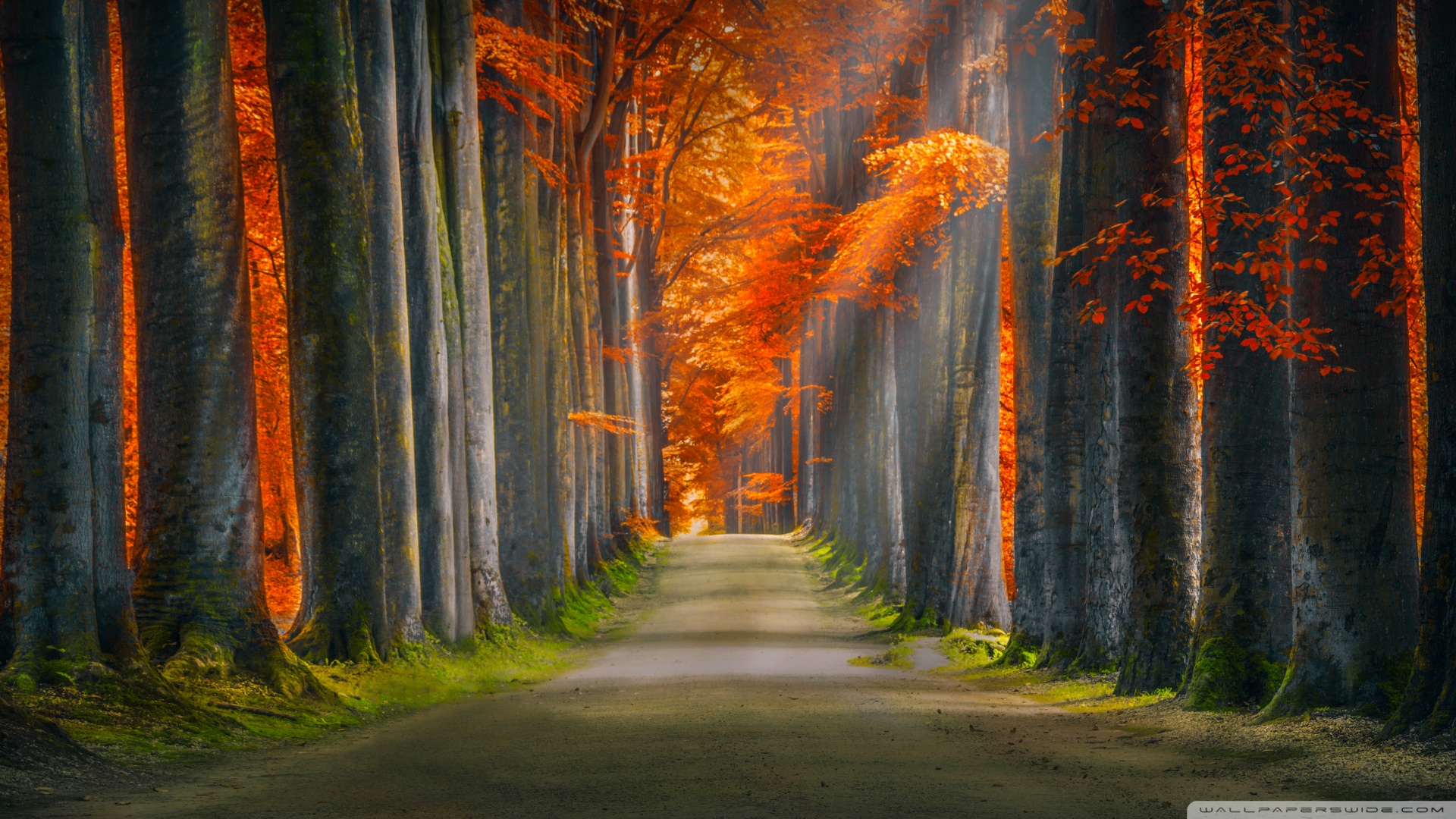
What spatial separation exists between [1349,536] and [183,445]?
8.36 meters

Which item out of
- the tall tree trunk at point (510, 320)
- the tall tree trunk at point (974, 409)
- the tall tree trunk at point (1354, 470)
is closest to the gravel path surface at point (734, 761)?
the tall tree trunk at point (1354, 470)

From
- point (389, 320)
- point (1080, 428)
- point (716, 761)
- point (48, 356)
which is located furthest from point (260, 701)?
point (1080, 428)

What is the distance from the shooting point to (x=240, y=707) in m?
8.55

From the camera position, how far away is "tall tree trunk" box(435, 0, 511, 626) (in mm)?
14797

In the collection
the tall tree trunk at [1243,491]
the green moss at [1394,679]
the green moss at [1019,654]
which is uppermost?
the tall tree trunk at [1243,491]

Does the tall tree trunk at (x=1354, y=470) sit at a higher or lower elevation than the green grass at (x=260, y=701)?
higher

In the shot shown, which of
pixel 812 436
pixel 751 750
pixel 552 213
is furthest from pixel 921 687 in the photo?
pixel 812 436

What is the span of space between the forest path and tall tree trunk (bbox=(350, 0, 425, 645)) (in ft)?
5.05

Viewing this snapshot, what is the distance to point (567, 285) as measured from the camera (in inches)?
939

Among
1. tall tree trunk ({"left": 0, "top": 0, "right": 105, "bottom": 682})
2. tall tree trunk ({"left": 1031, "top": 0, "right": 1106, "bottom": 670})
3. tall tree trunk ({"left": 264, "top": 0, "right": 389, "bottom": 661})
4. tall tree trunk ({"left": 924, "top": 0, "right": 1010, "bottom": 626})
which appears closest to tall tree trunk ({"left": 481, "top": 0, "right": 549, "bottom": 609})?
tall tree trunk ({"left": 924, "top": 0, "right": 1010, "bottom": 626})

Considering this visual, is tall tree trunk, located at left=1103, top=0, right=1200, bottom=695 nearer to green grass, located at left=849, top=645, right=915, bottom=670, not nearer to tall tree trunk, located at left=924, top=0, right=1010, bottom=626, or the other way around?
green grass, located at left=849, top=645, right=915, bottom=670

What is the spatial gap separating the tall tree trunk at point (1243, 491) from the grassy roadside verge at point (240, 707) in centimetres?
675

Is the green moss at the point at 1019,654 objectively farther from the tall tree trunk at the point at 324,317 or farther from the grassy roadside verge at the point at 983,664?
the tall tree trunk at the point at 324,317

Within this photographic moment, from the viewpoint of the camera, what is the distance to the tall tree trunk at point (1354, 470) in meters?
7.65
